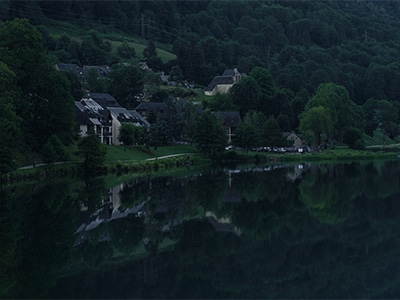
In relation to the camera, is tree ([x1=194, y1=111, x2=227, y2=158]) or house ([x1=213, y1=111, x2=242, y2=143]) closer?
tree ([x1=194, y1=111, x2=227, y2=158])

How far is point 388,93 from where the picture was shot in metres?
172

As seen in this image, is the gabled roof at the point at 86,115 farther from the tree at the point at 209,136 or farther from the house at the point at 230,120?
the house at the point at 230,120

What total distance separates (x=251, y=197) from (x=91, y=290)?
2378cm

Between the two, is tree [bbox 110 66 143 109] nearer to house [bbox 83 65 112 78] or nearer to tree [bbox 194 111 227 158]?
house [bbox 83 65 112 78]

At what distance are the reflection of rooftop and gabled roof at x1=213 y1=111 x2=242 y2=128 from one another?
72618 millimetres

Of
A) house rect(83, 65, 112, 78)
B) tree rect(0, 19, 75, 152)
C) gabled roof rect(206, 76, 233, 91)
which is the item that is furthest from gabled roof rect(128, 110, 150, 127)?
gabled roof rect(206, 76, 233, 91)

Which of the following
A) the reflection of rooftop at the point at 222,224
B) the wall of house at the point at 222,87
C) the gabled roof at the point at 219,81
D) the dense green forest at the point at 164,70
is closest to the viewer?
the reflection of rooftop at the point at 222,224

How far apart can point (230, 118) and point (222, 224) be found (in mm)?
77673

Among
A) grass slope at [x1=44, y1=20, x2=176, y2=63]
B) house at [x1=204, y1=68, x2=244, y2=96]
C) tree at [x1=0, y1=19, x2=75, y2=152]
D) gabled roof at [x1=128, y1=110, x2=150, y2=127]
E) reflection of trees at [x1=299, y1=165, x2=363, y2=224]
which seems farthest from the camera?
grass slope at [x1=44, y1=20, x2=176, y2=63]

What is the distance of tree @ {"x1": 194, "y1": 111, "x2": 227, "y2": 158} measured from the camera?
277ft

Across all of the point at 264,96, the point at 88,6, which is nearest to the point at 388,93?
the point at 264,96

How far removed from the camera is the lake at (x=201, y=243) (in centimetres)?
1991

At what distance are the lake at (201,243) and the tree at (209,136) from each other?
38.0m

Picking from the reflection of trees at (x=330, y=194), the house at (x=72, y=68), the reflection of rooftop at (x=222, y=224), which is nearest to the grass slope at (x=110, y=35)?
the house at (x=72, y=68)
